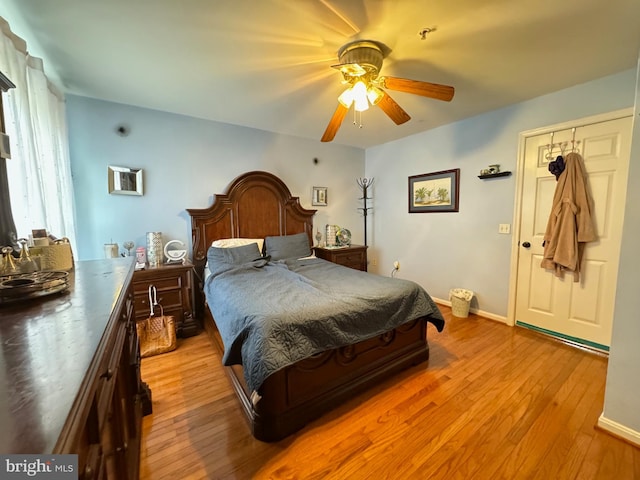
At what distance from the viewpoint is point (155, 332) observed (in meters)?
2.51

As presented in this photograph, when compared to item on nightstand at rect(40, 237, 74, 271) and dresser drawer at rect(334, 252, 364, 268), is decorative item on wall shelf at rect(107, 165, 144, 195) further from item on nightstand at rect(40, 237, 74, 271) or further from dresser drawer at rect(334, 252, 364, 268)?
dresser drawer at rect(334, 252, 364, 268)

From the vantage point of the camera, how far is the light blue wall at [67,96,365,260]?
103 inches

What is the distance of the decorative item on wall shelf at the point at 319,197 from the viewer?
4.08m

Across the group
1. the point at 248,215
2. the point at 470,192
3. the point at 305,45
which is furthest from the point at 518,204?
the point at 248,215

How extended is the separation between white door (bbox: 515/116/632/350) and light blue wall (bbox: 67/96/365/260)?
9.17ft

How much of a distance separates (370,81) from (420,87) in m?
0.36

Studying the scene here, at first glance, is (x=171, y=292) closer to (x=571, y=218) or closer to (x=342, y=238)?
(x=342, y=238)

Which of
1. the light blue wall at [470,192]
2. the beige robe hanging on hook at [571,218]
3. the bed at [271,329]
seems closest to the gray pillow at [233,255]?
the bed at [271,329]

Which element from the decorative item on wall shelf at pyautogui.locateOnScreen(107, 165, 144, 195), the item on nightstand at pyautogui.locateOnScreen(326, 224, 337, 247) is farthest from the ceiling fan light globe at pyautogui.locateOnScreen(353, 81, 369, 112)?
the decorative item on wall shelf at pyautogui.locateOnScreen(107, 165, 144, 195)

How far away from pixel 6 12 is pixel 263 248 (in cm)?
257

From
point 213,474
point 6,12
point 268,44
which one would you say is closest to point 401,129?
point 268,44

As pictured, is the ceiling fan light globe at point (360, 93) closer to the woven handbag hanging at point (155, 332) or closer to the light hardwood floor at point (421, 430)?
the light hardwood floor at point (421, 430)

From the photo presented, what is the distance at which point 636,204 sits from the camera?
1.43 m

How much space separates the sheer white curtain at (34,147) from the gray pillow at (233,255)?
1.16 m
